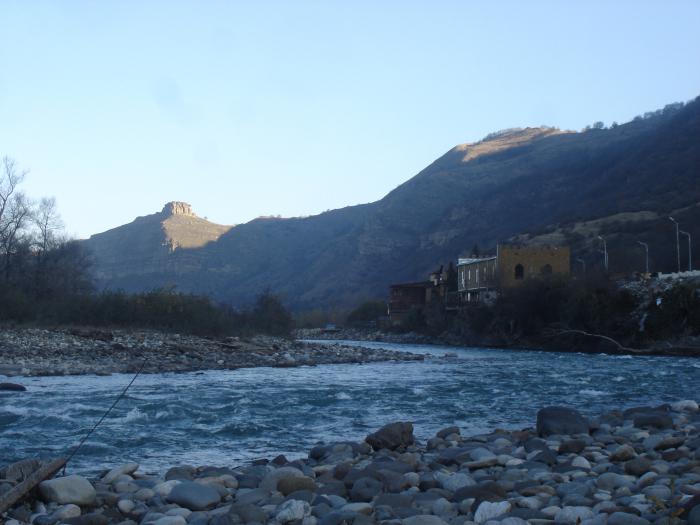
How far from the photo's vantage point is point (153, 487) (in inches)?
320

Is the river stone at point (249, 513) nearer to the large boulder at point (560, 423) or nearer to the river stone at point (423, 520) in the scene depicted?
the river stone at point (423, 520)

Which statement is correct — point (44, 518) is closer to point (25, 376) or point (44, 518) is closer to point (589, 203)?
point (25, 376)

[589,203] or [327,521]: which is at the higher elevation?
[589,203]

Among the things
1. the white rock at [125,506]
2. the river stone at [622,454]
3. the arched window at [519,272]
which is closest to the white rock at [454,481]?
the river stone at [622,454]

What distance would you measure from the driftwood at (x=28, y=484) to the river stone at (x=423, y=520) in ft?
11.8

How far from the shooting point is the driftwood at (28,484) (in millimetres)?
7145

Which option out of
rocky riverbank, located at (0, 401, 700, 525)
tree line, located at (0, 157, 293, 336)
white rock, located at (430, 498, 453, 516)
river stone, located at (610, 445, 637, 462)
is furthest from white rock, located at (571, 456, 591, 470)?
tree line, located at (0, 157, 293, 336)

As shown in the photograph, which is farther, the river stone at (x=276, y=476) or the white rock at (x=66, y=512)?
the river stone at (x=276, y=476)

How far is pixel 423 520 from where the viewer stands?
6496 millimetres

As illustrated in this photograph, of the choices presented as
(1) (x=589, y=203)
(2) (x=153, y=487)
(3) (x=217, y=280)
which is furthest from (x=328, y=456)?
(3) (x=217, y=280)

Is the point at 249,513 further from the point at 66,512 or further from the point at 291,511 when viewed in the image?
the point at 66,512

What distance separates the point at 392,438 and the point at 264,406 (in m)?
6.05

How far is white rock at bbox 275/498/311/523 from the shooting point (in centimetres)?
686

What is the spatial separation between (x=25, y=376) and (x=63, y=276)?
85.9 ft
